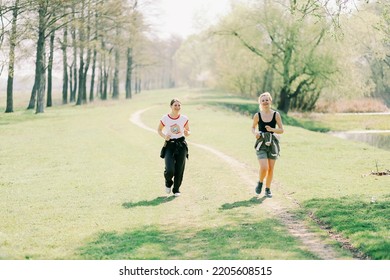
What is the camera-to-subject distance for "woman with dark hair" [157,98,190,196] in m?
12.6

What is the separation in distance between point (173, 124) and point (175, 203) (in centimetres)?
199

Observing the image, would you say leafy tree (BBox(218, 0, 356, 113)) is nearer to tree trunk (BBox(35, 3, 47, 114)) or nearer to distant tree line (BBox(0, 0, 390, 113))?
distant tree line (BBox(0, 0, 390, 113))

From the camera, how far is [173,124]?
1264 cm

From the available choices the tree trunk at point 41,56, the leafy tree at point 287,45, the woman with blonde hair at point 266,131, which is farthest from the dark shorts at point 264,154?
the leafy tree at point 287,45

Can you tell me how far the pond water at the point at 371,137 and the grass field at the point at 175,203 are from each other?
7.29m

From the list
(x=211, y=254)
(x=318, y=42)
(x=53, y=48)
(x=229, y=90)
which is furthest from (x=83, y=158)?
(x=229, y=90)

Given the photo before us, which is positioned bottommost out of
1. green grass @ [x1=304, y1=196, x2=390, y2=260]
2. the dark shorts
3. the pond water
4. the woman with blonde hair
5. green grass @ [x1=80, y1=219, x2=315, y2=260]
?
the pond water

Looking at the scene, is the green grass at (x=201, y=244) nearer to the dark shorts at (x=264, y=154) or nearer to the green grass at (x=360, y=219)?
the green grass at (x=360, y=219)

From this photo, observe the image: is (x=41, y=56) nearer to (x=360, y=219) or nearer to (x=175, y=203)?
(x=175, y=203)

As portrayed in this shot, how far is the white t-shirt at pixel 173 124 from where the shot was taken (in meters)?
12.6

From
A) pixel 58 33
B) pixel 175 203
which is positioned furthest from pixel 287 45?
pixel 175 203

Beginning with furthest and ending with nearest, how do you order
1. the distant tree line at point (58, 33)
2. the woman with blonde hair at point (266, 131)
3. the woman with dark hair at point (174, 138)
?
the distant tree line at point (58, 33) → the woman with dark hair at point (174, 138) → the woman with blonde hair at point (266, 131)

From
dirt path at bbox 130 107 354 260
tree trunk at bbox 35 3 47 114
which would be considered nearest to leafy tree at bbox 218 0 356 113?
tree trunk at bbox 35 3 47 114

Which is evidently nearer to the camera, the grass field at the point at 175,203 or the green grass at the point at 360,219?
the green grass at the point at 360,219
